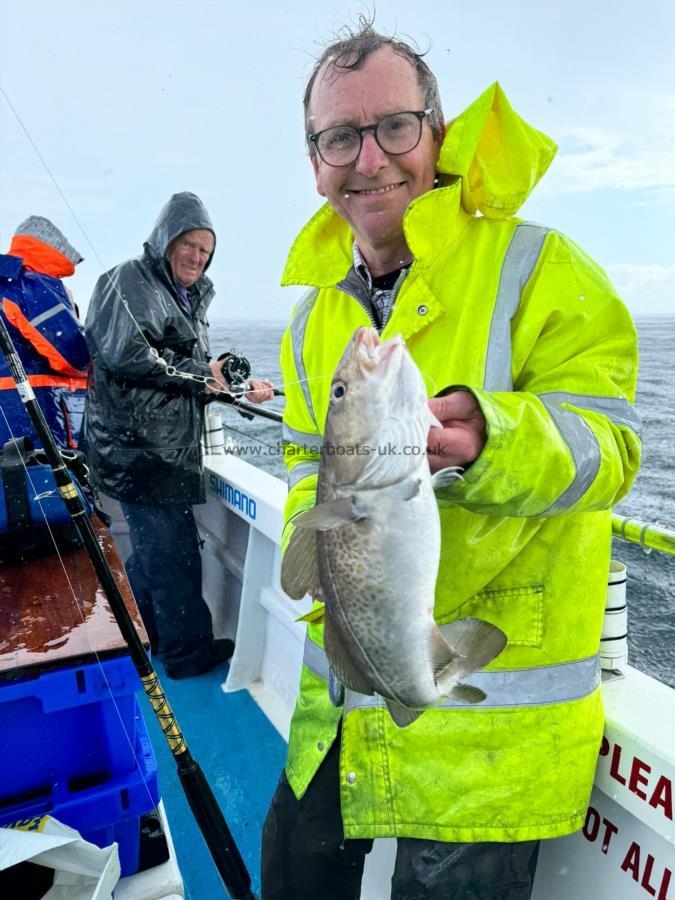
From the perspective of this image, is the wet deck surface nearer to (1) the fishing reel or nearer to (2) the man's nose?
(2) the man's nose

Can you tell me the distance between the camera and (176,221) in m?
4.09

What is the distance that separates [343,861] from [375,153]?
204 centimetres

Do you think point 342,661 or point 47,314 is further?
point 47,314

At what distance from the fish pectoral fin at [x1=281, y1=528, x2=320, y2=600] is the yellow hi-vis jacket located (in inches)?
14.4

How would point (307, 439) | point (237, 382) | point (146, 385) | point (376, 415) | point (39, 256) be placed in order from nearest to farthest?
point (376, 415) → point (307, 439) → point (146, 385) → point (39, 256) → point (237, 382)

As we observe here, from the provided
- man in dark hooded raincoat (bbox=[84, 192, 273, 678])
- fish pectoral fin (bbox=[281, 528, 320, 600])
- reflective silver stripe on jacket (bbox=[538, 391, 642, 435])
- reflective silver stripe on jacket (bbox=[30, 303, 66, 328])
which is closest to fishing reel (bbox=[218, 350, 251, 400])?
man in dark hooded raincoat (bbox=[84, 192, 273, 678])

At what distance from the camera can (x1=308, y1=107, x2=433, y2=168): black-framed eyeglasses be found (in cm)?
163

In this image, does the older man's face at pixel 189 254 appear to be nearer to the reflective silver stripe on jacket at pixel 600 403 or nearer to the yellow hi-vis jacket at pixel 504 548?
the yellow hi-vis jacket at pixel 504 548

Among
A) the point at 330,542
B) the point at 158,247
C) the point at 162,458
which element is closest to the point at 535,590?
the point at 330,542

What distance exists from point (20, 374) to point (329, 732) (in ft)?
5.78

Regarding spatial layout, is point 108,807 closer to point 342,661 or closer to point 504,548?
point 342,661

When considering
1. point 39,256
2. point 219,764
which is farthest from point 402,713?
point 39,256

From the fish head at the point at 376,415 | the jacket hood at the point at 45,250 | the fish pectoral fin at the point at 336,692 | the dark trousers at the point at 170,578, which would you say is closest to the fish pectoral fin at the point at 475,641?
the fish head at the point at 376,415

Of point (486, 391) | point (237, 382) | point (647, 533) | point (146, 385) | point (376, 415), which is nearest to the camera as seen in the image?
point (376, 415)
